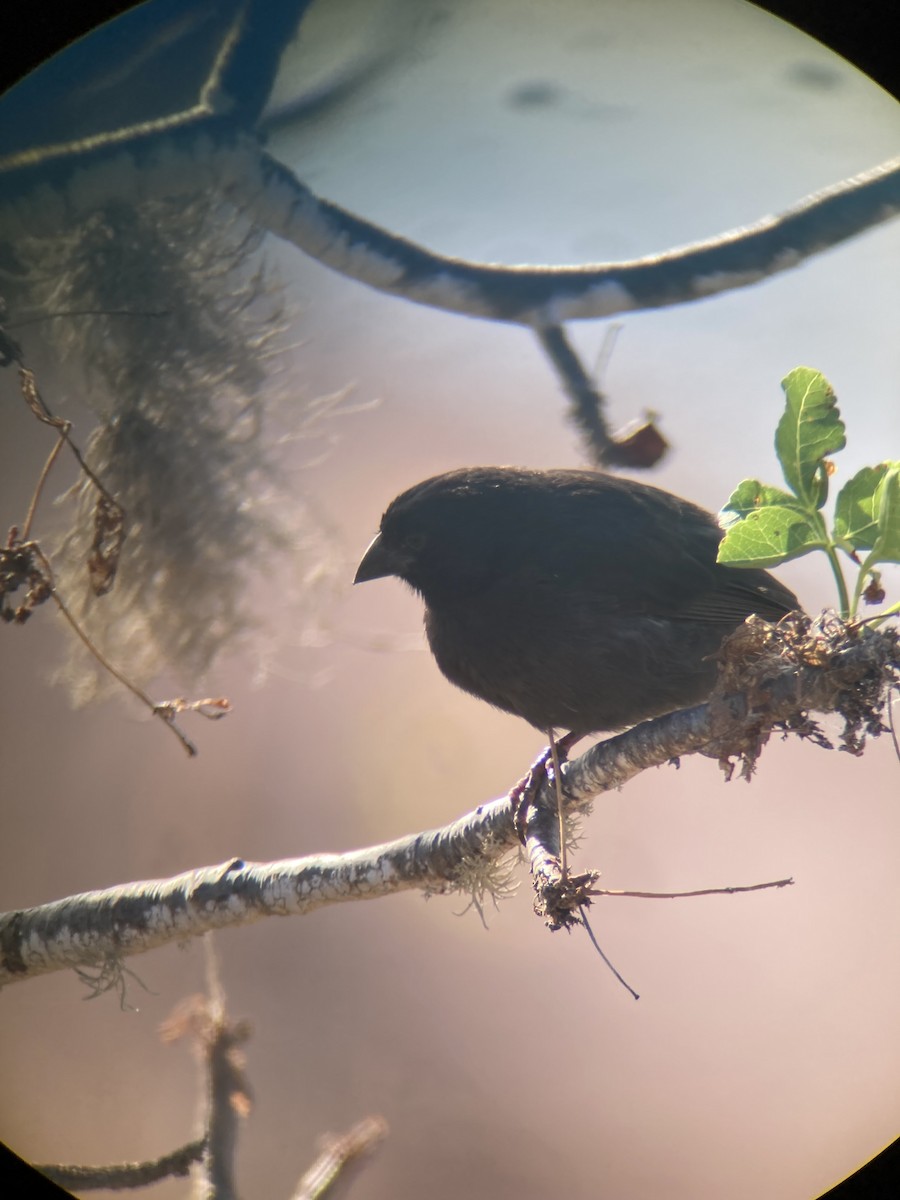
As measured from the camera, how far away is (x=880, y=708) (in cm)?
149

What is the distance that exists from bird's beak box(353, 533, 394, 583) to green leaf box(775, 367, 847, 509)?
40.0 inches

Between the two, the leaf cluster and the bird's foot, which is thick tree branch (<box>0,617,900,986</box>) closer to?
the bird's foot

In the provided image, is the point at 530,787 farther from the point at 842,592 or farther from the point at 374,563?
the point at 842,592

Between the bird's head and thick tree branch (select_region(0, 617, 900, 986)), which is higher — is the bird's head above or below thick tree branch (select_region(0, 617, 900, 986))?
above

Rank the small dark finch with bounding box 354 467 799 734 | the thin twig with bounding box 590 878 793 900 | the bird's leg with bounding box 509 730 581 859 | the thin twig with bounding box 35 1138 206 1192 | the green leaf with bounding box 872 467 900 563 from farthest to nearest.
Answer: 1. the small dark finch with bounding box 354 467 799 734
2. the thin twig with bounding box 35 1138 206 1192
3. the bird's leg with bounding box 509 730 581 859
4. the thin twig with bounding box 590 878 793 900
5. the green leaf with bounding box 872 467 900 563

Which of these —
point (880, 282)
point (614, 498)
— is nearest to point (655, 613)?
point (614, 498)

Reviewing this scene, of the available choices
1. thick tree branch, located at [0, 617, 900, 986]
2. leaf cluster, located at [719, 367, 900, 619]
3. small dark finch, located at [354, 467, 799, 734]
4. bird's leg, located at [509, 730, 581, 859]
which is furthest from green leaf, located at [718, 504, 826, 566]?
Result: small dark finch, located at [354, 467, 799, 734]

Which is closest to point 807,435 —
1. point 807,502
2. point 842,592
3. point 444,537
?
point 807,502

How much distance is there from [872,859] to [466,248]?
140cm

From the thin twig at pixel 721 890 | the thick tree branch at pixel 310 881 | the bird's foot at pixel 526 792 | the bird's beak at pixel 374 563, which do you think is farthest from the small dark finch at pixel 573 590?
the thin twig at pixel 721 890

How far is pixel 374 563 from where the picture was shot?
7.76 ft

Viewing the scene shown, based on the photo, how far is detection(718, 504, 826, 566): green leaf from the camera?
61.7 inches

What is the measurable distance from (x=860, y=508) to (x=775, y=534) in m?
0.12

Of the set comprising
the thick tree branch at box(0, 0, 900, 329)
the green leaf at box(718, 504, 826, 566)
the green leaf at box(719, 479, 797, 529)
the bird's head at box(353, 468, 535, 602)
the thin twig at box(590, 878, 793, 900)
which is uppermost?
the thick tree branch at box(0, 0, 900, 329)
